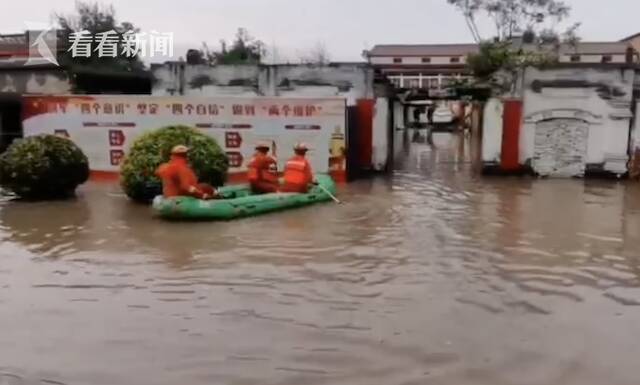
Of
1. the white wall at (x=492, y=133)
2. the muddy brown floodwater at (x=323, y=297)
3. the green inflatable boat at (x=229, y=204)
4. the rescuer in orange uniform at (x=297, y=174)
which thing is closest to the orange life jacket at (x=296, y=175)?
the rescuer in orange uniform at (x=297, y=174)

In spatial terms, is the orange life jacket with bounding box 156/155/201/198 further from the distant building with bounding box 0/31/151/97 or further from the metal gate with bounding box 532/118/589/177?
the distant building with bounding box 0/31/151/97

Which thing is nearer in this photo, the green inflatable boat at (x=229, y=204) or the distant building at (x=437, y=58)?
the green inflatable boat at (x=229, y=204)

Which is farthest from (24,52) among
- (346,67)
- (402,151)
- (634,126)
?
(634,126)

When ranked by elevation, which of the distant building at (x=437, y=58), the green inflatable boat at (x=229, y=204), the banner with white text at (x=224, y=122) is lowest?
the green inflatable boat at (x=229, y=204)

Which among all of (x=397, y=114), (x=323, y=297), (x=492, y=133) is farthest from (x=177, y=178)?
(x=397, y=114)

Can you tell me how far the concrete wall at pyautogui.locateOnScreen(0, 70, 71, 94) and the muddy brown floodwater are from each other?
8089 mm

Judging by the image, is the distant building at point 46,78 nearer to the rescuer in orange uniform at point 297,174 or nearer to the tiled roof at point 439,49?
the rescuer in orange uniform at point 297,174

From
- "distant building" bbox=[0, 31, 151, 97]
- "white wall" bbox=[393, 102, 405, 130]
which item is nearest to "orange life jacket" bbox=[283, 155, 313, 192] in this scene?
"distant building" bbox=[0, 31, 151, 97]

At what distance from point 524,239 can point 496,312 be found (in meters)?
3.55

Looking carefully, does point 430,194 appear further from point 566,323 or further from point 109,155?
point 566,323

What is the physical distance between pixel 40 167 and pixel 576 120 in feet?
39.3

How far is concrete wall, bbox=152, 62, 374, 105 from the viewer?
18734 millimetres

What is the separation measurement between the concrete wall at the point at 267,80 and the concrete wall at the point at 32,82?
263 centimetres

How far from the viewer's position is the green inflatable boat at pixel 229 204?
34.5 feet
